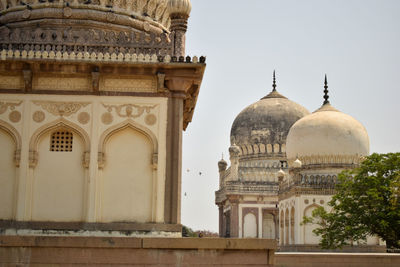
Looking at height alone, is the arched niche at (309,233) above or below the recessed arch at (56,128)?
below

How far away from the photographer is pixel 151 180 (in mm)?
13227

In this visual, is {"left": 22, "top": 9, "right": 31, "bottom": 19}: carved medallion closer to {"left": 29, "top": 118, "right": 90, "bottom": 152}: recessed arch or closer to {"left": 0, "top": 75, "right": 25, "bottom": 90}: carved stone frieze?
{"left": 0, "top": 75, "right": 25, "bottom": 90}: carved stone frieze

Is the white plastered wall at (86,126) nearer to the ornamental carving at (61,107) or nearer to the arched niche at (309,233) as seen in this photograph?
the ornamental carving at (61,107)

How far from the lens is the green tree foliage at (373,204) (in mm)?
24078

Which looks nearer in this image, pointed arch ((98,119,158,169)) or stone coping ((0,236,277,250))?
stone coping ((0,236,277,250))

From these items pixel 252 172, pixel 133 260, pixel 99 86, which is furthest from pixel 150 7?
pixel 252 172

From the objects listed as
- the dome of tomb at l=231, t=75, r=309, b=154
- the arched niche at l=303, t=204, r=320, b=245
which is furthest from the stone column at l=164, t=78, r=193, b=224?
the dome of tomb at l=231, t=75, r=309, b=154

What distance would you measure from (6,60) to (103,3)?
3.50 meters

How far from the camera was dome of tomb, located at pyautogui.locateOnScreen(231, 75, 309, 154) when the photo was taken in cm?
4856

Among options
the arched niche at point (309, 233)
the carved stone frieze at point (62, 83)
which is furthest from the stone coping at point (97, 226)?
the arched niche at point (309, 233)

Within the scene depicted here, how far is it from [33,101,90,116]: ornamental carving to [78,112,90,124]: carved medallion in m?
0.14

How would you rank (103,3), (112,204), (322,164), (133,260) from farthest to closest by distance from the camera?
(322,164), (103,3), (112,204), (133,260)

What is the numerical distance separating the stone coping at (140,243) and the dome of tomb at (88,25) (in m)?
4.85

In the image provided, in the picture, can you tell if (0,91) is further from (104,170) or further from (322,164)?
(322,164)
